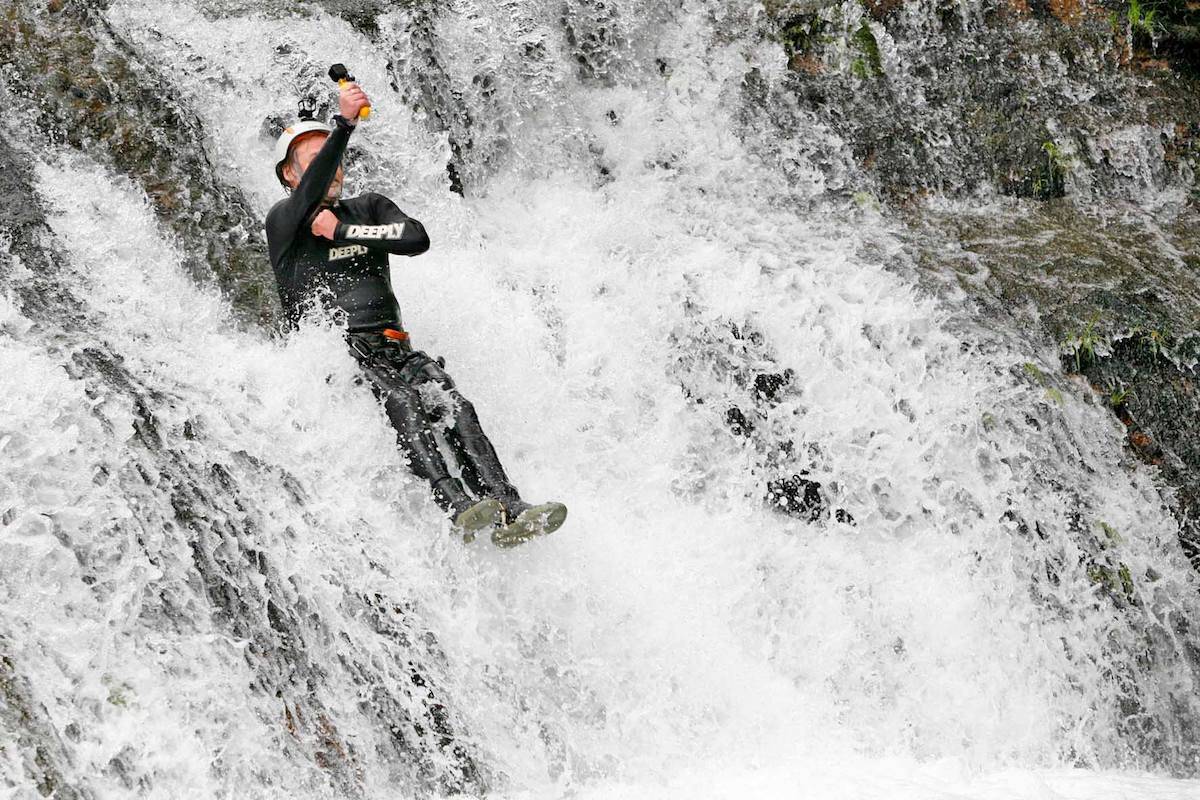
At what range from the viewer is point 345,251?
5789 mm

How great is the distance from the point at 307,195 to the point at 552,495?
6.44 ft

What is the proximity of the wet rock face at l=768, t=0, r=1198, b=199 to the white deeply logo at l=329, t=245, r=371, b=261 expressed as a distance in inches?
187

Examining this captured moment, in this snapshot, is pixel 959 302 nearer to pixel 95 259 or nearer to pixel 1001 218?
pixel 1001 218

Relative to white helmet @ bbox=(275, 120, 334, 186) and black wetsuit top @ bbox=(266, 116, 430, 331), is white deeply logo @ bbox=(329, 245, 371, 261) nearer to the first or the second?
black wetsuit top @ bbox=(266, 116, 430, 331)

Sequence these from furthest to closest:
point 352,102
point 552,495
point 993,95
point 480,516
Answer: point 993,95 < point 552,495 < point 352,102 < point 480,516

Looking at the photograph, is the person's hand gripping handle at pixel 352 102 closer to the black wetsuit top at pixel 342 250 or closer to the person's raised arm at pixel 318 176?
the person's raised arm at pixel 318 176

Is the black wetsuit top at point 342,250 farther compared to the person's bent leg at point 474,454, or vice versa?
the black wetsuit top at point 342,250

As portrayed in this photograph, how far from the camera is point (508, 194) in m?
8.53

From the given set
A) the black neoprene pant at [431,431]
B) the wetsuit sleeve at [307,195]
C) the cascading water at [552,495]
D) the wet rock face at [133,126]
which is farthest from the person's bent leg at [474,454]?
the wet rock face at [133,126]

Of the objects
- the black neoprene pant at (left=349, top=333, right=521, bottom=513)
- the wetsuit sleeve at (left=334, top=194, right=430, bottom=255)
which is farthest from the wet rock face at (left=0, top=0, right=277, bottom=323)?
the black neoprene pant at (left=349, top=333, right=521, bottom=513)

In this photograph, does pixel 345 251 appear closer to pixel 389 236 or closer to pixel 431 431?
pixel 389 236

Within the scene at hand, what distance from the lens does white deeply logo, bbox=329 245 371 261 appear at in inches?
228

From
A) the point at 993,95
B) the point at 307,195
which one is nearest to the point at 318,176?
the point at 307,195

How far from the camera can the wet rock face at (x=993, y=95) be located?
9.12 m
